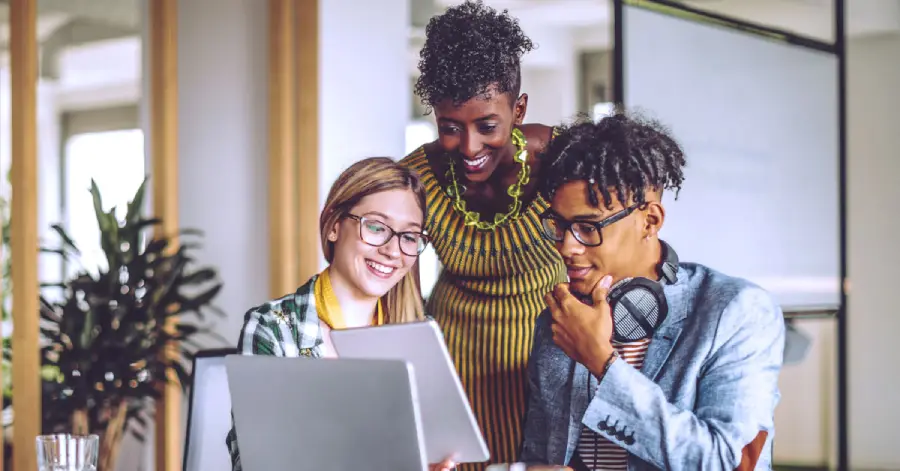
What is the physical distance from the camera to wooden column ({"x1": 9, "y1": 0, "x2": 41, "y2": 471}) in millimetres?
3797

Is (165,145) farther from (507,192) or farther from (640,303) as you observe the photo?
(640,303)

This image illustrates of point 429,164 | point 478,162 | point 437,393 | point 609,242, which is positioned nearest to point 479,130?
point 478,162

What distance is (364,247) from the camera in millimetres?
2590

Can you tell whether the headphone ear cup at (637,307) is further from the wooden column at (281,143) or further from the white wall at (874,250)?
the white wall at (874,250)

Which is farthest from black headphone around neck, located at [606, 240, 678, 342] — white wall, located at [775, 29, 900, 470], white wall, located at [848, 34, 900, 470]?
white wall, located at [848, 34, 900, 470]

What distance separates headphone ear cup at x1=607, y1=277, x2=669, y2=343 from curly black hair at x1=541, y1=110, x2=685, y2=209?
0.60ft

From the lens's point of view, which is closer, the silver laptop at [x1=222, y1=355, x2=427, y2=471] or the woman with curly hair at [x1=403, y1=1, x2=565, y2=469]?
the silver laptop at [x1=222, y1=355, x2=427, y2=471]

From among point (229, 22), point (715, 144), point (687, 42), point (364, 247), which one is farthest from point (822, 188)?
point (364, 247)

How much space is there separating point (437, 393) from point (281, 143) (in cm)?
256

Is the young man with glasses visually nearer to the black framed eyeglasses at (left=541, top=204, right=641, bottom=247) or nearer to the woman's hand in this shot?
the black framed eyeglasses at (left=541, top=204, right=641, bottom=247)

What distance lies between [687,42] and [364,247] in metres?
2.33

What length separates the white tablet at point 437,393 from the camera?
212 centimetres

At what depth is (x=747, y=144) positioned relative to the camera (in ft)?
15.8

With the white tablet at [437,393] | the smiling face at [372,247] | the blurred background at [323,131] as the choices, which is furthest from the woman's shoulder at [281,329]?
the blurred background at [323,131]
